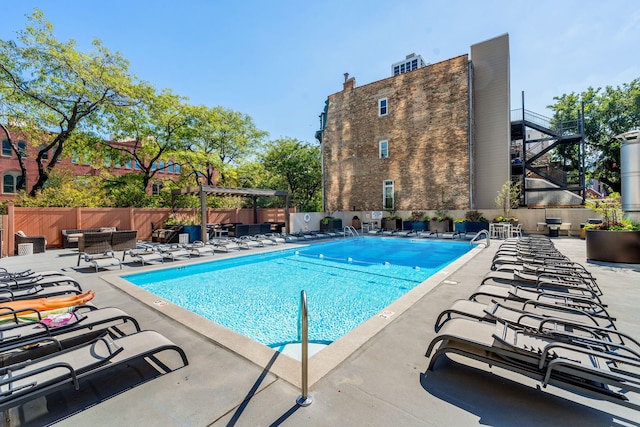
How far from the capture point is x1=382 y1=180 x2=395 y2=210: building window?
19244 mm

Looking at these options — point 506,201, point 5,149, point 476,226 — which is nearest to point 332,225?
point 476,226

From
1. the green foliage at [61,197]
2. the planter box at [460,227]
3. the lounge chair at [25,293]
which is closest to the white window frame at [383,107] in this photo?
the planter box at [460,227]

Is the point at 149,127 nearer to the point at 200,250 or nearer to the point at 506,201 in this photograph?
the point at 200,250

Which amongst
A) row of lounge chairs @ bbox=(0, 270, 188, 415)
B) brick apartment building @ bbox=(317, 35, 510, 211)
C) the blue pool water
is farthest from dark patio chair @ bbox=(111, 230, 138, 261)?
brick apartment building @ bbox=(317, 35, 510, 211)

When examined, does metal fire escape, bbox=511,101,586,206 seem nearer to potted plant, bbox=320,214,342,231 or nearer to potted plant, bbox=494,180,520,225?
potted plant, bbox=494,180,520,225

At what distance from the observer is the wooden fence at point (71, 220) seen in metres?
10.4

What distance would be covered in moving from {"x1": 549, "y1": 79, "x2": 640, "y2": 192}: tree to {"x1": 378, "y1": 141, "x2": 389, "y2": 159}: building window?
1362 centimetres

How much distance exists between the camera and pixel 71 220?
40.3ft

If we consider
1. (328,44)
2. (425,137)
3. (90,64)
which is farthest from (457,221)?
(90,64)

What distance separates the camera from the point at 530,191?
717 inches

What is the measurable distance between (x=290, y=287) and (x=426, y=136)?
605 inches

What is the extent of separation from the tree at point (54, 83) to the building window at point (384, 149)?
16461 mm

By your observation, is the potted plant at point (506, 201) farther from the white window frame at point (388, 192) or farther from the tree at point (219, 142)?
the tree at point (219, 142)

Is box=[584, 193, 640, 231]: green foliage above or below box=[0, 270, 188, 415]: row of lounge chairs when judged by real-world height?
above
